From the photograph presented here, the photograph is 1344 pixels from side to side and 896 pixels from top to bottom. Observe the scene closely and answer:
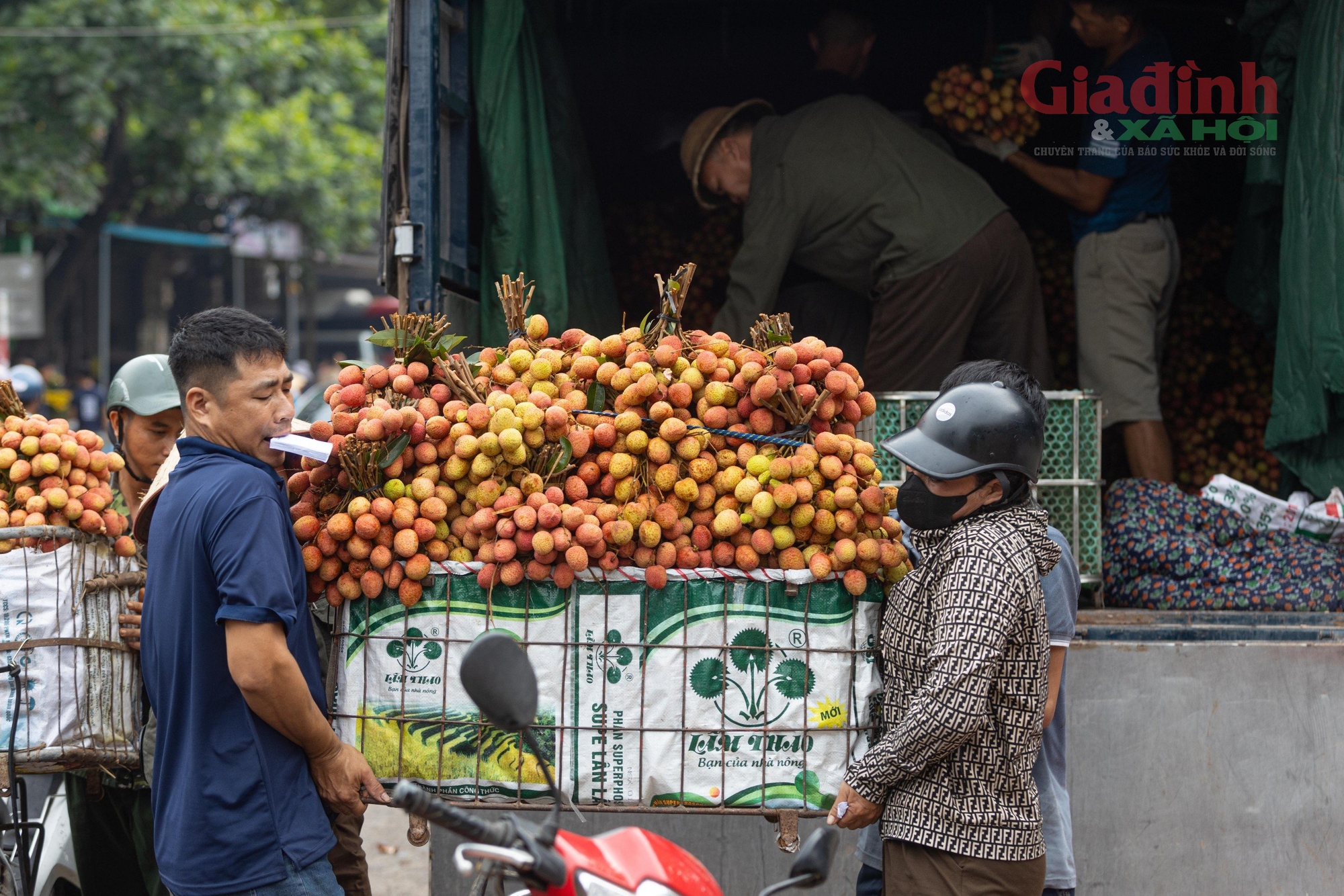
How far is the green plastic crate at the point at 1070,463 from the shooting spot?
3.68 meters

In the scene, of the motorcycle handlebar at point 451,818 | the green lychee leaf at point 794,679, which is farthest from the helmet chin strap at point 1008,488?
the motorcycle handlebar at point 451,818

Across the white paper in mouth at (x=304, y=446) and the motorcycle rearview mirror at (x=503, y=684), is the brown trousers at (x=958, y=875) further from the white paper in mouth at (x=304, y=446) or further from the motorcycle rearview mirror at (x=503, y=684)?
the white paper in mouth at (x=304, y=446)

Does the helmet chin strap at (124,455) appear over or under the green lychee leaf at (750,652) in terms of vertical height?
over

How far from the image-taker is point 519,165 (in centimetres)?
A: 448

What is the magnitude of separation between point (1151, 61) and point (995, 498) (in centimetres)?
355

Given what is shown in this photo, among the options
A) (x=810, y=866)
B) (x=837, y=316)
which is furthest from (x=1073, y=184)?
(x=810, y=866)

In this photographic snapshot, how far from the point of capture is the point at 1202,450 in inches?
217

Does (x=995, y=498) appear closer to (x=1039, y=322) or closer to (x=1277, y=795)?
(x=1277, y=795)

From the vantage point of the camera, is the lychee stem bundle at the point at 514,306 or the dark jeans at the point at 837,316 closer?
the lychee stem bundle at the point at 514,306

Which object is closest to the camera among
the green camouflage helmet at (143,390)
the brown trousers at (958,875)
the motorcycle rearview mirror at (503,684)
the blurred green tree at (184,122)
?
the motorcycle rearview mirror at (503,684)

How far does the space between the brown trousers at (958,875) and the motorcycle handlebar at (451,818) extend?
101 cm

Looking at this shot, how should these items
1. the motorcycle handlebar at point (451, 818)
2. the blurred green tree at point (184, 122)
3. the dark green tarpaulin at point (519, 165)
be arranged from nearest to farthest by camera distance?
the motorcycle handlebar at point (451, 818), the dark green tarpaulin at point (519, 165), the blurred green tree at point (184, 122)

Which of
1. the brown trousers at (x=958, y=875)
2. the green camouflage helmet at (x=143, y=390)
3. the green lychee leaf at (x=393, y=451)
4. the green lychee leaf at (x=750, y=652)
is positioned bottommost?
the brown trousers at (x=958, y=875)

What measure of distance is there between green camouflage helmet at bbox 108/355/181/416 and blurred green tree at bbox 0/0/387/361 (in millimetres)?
12554
